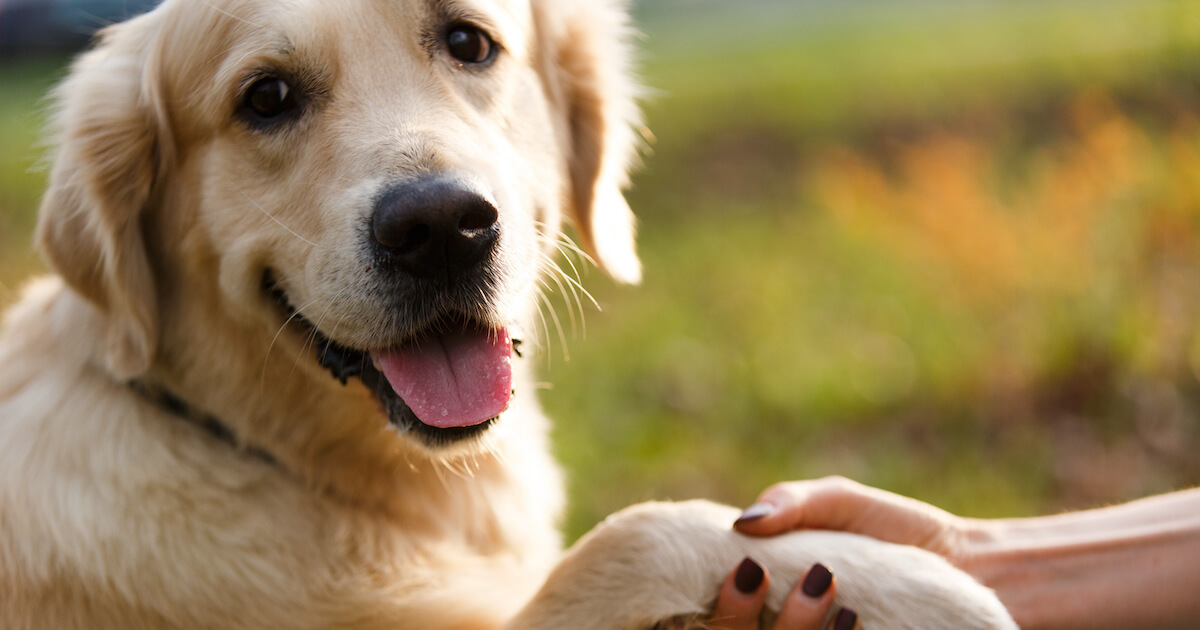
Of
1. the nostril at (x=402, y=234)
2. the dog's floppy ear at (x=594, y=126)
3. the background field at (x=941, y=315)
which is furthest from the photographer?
the background field at (x=941, y=315)

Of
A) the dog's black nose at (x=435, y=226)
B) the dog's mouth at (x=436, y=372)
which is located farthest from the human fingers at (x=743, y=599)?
the dog's black nose at (x=435, y=226)

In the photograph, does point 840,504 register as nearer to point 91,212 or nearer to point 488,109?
point 488,109

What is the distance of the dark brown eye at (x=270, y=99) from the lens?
7.53ft

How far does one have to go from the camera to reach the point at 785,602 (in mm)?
1944

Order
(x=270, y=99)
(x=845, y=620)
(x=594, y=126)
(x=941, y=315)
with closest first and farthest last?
1. (x=845, y=620)
2. (x=270, y=99)
3. (x=594, y=126)
4. (x=941, y=315)

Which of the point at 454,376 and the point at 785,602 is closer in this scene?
the point at 785,602

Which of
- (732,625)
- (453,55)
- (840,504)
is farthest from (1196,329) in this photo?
(453,55)

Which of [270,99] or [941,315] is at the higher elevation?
[270,99]

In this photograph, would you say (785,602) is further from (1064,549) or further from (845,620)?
(1064,549)

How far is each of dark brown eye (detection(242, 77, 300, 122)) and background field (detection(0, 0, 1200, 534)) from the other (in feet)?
2.71

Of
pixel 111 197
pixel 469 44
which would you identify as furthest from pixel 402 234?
pixel 111 197

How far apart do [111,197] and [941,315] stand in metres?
3.94

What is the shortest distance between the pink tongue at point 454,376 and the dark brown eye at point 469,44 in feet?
2.51

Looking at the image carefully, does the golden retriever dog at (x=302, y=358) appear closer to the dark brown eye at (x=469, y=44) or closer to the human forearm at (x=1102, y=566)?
the dark brown eye at (x=469, y=44)
